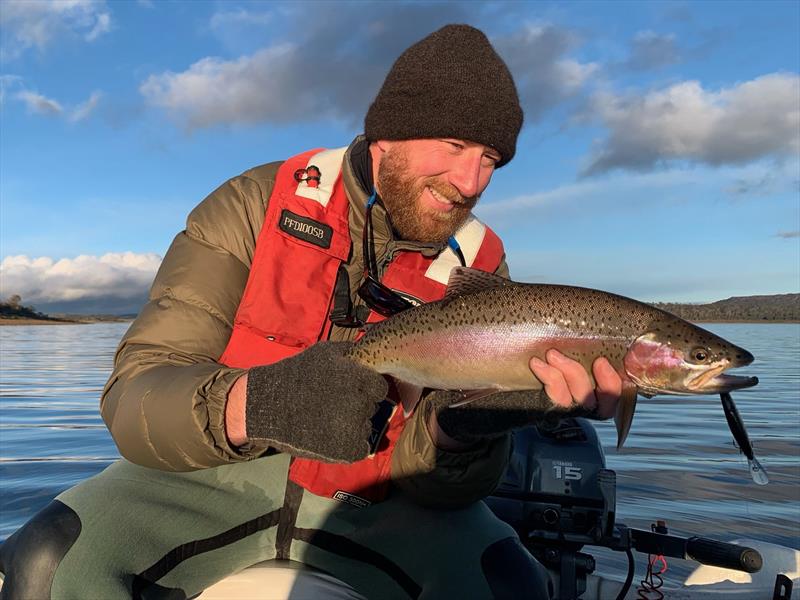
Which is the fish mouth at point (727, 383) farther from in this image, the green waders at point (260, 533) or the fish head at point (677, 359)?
the green waders at point (260, 533)

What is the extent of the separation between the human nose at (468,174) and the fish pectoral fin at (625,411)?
1469 millimetres

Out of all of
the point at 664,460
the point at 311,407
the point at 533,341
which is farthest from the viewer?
the point at 664,460

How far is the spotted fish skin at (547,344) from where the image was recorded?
3.32 meters

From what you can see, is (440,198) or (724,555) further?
(724,555)

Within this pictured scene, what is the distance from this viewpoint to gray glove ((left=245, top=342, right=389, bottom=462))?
274 cm

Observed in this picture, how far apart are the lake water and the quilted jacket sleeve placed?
13.0 feet

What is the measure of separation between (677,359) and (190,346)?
8.08 feet

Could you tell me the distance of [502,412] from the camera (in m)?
3.31

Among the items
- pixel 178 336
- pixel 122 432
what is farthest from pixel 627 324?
pixel 122 432

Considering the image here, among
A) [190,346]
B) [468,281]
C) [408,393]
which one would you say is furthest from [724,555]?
[190,346]

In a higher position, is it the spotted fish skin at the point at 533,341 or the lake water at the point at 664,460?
the spotted fish skin at the point at 533,341

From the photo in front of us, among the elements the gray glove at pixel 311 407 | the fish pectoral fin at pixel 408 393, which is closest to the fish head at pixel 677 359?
the fish pectoral fin at pixel 408 393

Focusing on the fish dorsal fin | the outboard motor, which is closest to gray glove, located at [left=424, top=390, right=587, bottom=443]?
the fish dorsal fin

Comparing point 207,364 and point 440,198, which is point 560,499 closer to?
point 440,198
